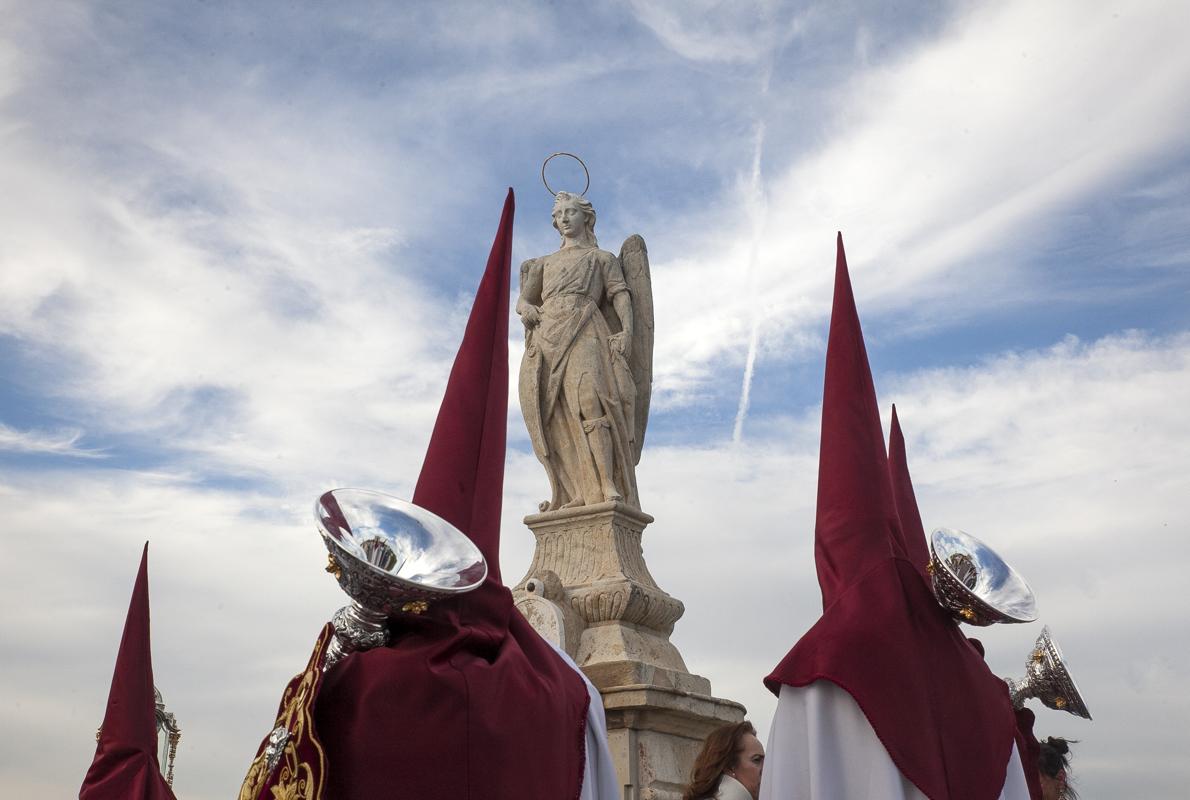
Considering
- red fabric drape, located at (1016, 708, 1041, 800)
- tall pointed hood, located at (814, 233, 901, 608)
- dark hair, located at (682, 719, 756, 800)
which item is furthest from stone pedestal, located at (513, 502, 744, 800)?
tall pointed hood, located at (814, 233, 901, 608)

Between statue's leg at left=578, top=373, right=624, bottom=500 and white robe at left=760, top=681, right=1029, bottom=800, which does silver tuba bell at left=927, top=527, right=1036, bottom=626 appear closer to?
white robe at left=760, top=681, right=1029, bottom=800

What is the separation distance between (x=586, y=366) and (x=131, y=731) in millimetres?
4516

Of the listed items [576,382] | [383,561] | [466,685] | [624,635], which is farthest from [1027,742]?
[576,382]

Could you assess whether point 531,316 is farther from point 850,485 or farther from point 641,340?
point 850,485

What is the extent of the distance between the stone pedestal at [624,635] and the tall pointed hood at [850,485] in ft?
16.2

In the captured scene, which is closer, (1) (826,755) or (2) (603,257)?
(1) (826,755)

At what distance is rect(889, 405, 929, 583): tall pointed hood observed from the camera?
3.13 meters

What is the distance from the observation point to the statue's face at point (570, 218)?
9.68m

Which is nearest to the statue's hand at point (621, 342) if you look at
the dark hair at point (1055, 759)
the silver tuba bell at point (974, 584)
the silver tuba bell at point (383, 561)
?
the dark hair at point (1055, 759)

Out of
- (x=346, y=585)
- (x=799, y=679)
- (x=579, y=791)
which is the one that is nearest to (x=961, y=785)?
(x=799, y=679)

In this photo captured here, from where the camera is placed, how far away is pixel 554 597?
8336 millimetres

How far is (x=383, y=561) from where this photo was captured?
246 centimetres

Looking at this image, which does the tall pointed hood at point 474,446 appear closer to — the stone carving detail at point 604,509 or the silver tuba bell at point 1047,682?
the silver tuba bell at point 1047,682

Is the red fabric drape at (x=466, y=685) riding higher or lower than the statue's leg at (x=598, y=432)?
lower
